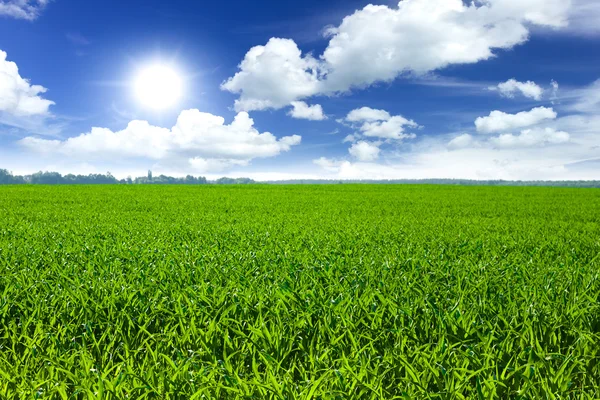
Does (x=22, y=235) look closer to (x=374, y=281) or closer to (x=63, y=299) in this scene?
(x=63, y=299)

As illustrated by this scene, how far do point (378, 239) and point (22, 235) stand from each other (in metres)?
7.91

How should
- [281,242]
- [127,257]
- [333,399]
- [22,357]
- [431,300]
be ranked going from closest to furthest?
[333,399]
[22,357]
[431,300]
[127,257]
[281,242]

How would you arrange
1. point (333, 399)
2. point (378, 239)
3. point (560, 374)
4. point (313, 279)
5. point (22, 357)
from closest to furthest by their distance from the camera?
point (333, 399)
point (560, 374)
point (22, 357)
point (313, 279)
point (378, 239)

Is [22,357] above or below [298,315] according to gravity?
below

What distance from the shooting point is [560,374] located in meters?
2.61

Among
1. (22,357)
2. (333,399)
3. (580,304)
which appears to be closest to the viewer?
(333,399)

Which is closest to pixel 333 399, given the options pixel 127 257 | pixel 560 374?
pixel 560 374

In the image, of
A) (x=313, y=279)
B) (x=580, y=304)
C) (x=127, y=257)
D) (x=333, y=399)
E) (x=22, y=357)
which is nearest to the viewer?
(x=333, y=399)

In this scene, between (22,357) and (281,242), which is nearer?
(22,357)

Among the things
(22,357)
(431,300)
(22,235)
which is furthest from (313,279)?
(22,235)

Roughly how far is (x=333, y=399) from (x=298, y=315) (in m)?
1.11

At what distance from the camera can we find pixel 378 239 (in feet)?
26.7

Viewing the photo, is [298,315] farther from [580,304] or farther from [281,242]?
[281,242]

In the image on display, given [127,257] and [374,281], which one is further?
[127,257]
